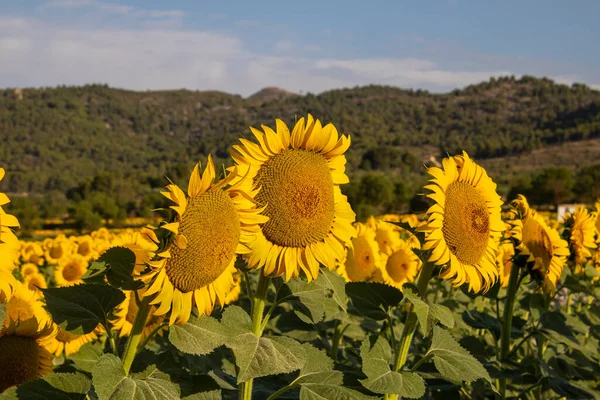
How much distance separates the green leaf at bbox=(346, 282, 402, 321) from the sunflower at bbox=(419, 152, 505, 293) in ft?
0.74

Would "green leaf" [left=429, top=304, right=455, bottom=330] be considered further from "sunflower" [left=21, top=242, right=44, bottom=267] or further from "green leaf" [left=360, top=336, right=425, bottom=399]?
"sunflower" [left=21, top=242, right=44, bottom=267]

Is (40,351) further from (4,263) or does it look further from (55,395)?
(4,263)

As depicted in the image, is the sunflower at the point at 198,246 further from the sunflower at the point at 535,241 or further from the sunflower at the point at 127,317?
the sunflower at the point at 535,241

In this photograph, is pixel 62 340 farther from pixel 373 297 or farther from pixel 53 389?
pixel 373 297

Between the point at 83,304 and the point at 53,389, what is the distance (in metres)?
0.27

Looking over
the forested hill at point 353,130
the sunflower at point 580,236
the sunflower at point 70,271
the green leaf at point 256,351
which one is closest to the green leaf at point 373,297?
the green leaf at point 256,351

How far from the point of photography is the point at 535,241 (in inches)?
137

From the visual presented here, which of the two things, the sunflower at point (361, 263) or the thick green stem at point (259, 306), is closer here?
the thick green stem at point (259, 306)

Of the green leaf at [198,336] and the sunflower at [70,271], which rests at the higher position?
the green leaf at [198,336]

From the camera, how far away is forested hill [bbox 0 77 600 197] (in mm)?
125375

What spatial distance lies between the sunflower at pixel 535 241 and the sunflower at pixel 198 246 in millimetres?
2101

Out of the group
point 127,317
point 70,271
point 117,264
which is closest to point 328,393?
point 117,264

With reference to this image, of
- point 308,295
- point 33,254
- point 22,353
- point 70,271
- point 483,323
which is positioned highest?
point 308,295

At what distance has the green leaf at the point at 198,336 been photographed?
1.76m
